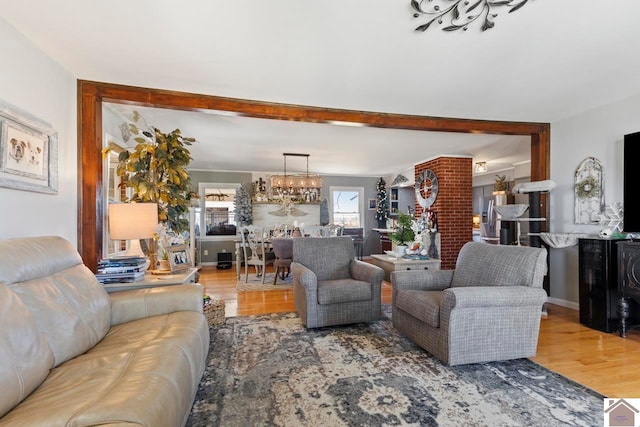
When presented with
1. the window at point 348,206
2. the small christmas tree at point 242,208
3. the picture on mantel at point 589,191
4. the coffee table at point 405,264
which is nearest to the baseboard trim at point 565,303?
the picture on mantel at point 589,191

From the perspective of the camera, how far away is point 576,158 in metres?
3.79

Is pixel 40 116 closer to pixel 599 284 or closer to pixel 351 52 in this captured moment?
pixel 351 52

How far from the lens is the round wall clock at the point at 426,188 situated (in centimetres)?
594

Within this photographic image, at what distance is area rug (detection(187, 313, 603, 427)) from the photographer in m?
1.72

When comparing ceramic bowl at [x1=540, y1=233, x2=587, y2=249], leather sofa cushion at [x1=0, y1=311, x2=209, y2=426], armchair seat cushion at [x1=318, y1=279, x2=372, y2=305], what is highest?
ceramic bowl at [x1=540, y1=233, x2=587, y2=249]

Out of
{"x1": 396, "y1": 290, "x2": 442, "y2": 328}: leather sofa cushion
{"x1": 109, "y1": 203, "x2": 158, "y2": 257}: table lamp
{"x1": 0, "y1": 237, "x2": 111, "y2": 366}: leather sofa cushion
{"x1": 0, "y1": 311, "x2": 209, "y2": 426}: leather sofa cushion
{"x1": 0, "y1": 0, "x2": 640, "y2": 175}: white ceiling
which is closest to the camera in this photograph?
{"x1": 0, "y1": 311, "x2": 209, "y2": 426}: leather sofa cushion

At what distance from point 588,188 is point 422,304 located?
2.75m

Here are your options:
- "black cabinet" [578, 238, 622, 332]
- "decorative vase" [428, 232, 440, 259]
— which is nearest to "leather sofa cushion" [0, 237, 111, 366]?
"black cabinet" [578, 238, 622, 332]

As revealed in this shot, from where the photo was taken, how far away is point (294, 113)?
342cm

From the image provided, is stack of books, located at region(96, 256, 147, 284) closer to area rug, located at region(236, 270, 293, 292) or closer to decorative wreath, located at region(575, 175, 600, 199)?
area rug, located at region(236, 270, 293, 292)

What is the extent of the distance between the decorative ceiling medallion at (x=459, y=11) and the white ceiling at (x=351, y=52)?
0.16 feet

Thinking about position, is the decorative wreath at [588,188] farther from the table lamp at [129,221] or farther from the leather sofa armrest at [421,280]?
the table lamp at [129,221]

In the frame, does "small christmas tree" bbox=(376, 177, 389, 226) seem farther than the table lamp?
Yes

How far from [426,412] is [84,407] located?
1.64 metres
